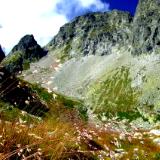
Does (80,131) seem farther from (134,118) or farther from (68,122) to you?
(134,118)

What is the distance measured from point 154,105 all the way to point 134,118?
1087 cm

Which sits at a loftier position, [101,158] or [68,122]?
[68,122]

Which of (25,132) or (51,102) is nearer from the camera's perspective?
(25,132)

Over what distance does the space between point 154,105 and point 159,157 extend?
7093 inches

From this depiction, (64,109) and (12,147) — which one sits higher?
(64,109)

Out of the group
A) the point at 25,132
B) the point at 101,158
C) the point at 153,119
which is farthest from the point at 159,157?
the point at 153,119

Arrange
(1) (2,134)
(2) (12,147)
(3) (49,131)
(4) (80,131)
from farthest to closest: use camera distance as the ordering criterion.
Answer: (4) (80,131)
(3) (49,131)
(2) (12,147)
(1) (2,134)

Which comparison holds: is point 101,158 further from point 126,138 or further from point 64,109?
point 126,138

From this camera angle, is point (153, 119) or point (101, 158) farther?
point (153, 119)

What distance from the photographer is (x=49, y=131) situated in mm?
12500

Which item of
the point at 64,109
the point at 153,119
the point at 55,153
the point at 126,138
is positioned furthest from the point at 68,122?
the point at 153,119

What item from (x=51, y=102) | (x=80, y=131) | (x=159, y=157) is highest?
(x=51, y=102)

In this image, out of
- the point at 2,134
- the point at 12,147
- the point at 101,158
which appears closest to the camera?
the point at 2,134

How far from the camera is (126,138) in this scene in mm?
29562
